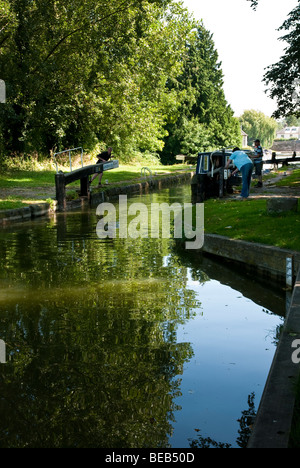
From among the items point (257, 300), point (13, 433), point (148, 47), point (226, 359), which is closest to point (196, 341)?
point (226, 359)

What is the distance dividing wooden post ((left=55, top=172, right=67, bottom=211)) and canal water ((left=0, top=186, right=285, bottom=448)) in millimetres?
8409

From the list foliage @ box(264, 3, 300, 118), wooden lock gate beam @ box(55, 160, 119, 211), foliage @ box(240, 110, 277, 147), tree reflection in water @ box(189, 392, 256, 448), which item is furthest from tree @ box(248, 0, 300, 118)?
foliage @ box(240, 110, 277, 147)

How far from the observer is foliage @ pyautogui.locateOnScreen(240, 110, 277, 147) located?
16200 cm

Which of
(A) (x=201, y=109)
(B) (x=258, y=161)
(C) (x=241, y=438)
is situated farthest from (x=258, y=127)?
(C) (x=241, y=438)

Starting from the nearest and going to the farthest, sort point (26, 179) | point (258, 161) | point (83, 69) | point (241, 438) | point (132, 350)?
point (241, 438) → point (132, 350) → point (258, 161) → point (26, 179) → point (83, 69)

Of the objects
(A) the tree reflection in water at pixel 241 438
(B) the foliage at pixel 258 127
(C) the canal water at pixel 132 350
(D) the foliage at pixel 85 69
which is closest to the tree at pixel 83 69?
(D) the foliage at pixel 85 69

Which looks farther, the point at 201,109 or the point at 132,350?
the point at 201,109

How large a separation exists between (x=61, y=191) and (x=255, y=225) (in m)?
9.29

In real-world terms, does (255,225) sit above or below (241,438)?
above

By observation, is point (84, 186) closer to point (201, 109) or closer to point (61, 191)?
point (61, 191)

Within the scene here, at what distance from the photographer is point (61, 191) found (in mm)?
18328

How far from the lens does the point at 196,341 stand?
5.68m

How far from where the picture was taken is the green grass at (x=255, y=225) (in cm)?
925

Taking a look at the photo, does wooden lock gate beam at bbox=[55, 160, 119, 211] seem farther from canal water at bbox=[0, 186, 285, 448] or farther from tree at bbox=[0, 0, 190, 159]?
canal water at bbox=[0, 186, 285, 448]
